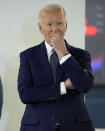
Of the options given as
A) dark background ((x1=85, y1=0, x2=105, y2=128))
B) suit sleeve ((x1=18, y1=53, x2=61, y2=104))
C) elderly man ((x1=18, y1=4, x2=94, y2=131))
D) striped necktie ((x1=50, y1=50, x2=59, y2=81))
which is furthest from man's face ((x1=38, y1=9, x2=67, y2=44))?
dark background ((x1=85, y1=0, x2=105, y2=128))

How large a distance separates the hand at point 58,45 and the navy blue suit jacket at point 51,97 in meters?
0.06

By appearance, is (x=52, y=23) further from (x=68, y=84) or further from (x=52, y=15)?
(x=68, y=84)

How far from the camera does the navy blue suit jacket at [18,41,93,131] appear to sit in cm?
220

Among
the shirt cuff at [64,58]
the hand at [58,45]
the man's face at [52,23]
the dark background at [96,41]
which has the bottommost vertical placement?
the dark background at [96,41]

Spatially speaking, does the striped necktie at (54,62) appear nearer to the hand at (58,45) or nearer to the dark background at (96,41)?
the hand at (58,45)

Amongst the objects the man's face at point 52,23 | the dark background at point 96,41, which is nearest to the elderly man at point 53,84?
the man's face at point 52,23

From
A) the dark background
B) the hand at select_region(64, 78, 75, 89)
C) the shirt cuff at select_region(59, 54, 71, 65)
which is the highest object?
the shirt cuff at select_region(59, 54, 71, 65)

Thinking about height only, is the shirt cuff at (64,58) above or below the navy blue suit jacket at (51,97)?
above

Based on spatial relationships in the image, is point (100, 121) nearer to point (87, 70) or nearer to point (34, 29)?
point (34, 29)

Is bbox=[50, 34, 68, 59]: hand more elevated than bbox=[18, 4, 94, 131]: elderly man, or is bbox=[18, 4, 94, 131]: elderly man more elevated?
bbox=[50, 34, 68, 59]: hand

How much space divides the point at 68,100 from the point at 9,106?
0.89 meters

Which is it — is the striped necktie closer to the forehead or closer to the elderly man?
the elderly man

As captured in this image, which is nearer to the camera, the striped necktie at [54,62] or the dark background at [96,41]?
the striped necktie at [54,62]

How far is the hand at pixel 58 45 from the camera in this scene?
225cm
